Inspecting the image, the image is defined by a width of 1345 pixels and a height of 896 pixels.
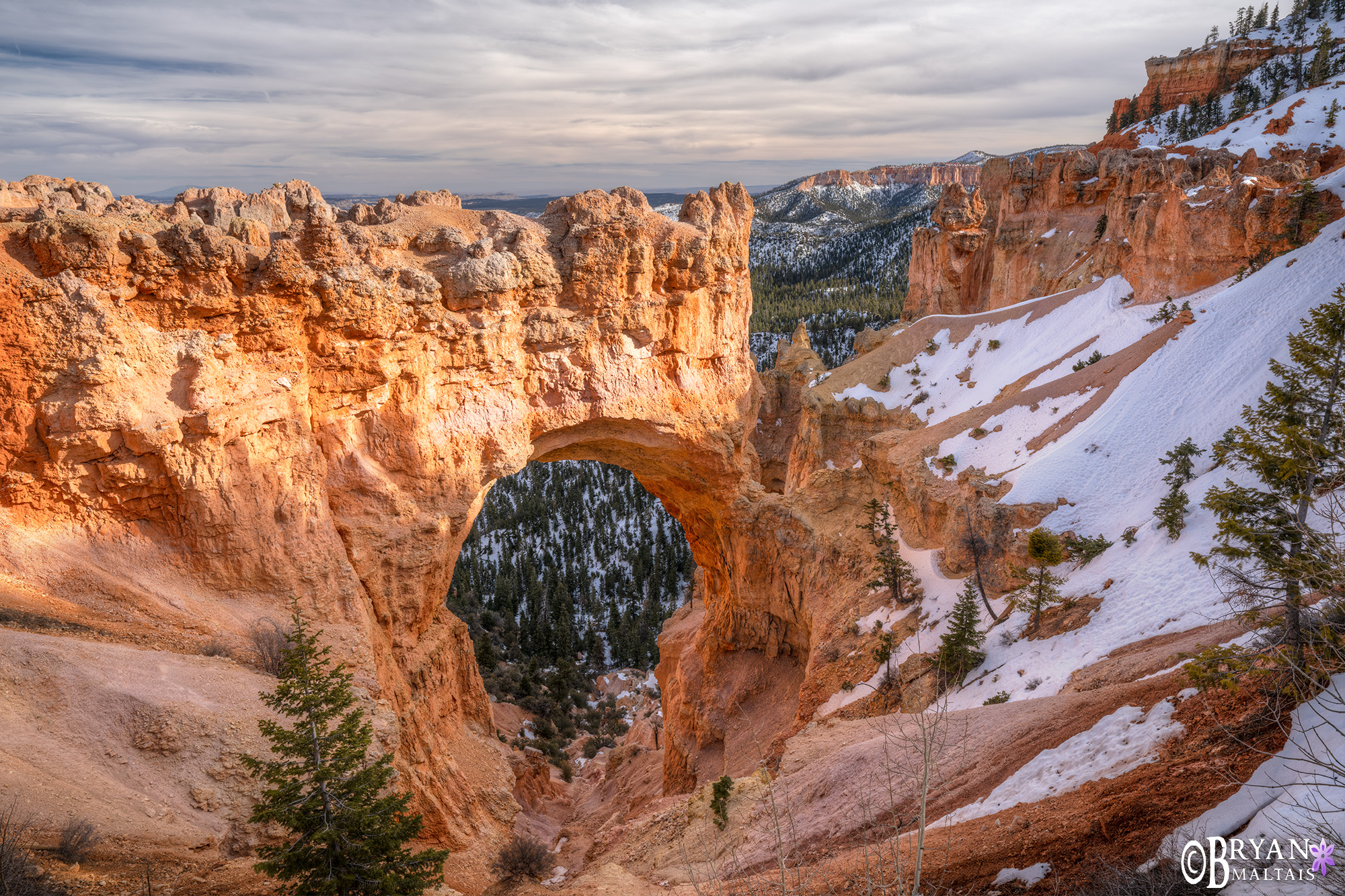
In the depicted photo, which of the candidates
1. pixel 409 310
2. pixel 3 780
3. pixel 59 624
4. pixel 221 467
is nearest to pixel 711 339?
pixel 409 310

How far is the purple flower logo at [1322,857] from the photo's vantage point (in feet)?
18.7

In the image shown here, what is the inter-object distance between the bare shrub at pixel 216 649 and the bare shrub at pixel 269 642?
1.78 ft

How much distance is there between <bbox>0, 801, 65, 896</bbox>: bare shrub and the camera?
743 centimetres

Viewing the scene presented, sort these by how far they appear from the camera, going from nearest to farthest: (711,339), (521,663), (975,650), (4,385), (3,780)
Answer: (3,780) → (4,385) → (975,650) → (711,339) → (521,663)

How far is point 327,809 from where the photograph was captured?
9.29m

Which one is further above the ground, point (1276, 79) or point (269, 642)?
point (1276, 79)

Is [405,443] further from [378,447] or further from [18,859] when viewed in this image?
[18,859]

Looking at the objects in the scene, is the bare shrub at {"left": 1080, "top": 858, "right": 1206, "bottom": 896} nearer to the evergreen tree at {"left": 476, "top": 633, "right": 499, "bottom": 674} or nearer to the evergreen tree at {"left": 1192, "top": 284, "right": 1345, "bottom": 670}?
the evergreen tree at {"left": 1192, "top": 284, "right": 1345, "bottom": 670}

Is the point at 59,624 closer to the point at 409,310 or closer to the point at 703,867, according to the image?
the point at 409,310

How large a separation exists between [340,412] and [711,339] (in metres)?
12.7

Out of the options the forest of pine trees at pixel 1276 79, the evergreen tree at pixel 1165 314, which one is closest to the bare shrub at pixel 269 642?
the evergreen tree at pixel 1165 314

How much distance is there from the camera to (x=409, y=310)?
1912cm
